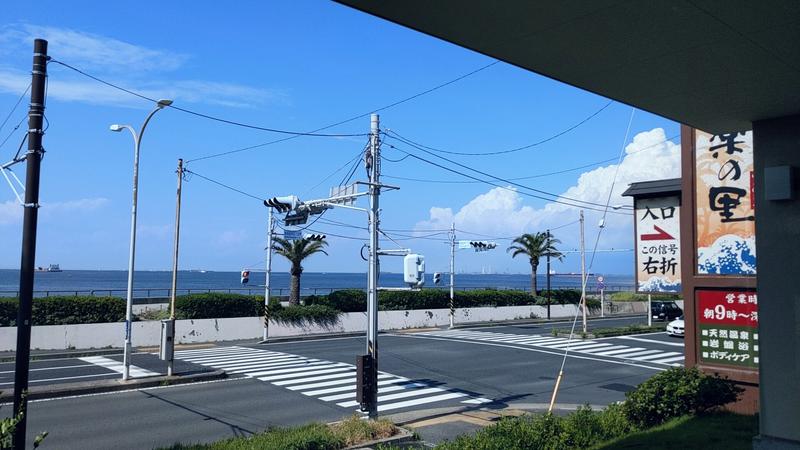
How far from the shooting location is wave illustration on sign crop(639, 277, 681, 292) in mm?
13524

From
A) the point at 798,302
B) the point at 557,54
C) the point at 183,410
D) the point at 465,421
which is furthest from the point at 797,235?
the point at 183,410

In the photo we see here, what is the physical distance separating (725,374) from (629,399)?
184cm

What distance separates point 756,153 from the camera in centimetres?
838

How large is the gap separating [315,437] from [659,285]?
25.9 ft

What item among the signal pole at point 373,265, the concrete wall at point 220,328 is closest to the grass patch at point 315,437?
the signal pole at point 373,265

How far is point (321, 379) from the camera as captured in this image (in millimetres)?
21219

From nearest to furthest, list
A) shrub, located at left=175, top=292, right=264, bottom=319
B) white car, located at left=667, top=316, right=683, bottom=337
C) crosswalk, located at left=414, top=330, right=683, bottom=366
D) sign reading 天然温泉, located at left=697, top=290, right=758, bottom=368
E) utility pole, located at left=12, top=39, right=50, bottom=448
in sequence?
utility pole, located at left=12, top=39, right=50, bottom=448 < sign reading 天然温泉, located at left=697, top=290, right=758, bottom=368 < crosswalk, located at left=414, top=330, right=683, bottom=366 < shrub, located at left=175, top=292, right=264, bottom=319 < white car, located at left=667, top=316, right=683, bottom=337

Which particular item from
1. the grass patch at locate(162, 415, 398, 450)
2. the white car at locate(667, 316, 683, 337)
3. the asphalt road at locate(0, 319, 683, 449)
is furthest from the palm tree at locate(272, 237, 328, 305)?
the grass patch at locate(162, 415, 398, 450)

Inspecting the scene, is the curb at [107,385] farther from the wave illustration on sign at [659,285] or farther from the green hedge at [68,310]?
the wave illustration on sign at [659,285]

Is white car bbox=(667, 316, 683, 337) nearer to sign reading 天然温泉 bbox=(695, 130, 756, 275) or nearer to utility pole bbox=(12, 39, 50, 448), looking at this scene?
sign reading 天然温泉 bbox=(695, 130, 756, 275)

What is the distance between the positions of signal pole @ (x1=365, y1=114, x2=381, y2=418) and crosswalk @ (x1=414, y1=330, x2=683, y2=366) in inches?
460

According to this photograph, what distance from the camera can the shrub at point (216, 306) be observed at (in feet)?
116

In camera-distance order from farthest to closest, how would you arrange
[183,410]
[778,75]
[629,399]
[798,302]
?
[183,410] < [629,399] < [798,302] < [778,75]

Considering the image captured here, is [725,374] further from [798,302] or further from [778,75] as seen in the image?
[778,75]
